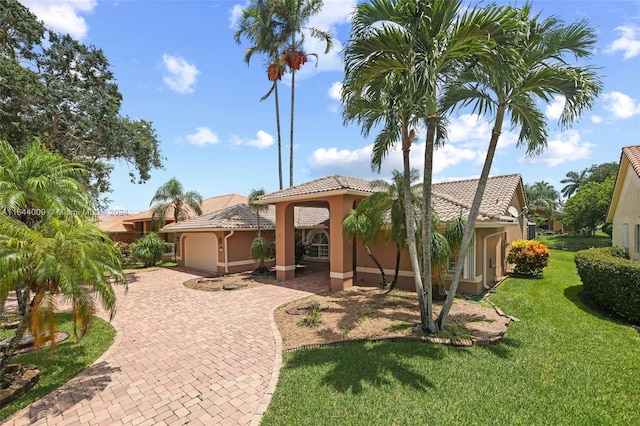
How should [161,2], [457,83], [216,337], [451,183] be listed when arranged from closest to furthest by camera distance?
[457,83], [216,337], [161,2], [451,183]

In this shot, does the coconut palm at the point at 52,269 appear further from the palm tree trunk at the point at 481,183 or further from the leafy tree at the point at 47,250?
the palm tree trunk at the point at 481,183

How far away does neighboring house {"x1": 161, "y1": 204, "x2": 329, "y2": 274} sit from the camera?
19.3 m

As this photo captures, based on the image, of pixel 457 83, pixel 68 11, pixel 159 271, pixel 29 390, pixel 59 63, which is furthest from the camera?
pixel 159 271

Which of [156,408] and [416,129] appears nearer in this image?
[156,408]

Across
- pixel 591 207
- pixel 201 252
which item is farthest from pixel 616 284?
pixel 591 207

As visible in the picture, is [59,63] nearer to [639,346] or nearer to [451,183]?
[451,183]

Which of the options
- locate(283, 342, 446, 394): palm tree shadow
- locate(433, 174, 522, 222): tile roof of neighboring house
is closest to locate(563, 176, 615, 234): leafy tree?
locate(433, 174, 522, 222): tile roof of neighboring house

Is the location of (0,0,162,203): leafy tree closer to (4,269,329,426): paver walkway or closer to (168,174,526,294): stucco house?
(168,174,526,294): stucco house

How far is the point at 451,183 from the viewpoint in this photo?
1950 cm

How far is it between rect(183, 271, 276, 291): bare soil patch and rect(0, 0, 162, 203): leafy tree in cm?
809

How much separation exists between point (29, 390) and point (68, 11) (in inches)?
519

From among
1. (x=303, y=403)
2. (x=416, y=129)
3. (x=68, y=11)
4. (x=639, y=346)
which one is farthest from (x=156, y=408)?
(x=68, y=11)

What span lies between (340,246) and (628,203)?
16.9m

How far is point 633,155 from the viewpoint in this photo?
1579 cm
